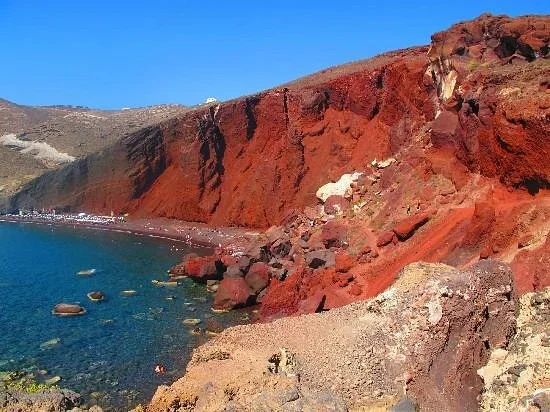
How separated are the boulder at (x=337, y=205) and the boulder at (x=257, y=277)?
7907mm

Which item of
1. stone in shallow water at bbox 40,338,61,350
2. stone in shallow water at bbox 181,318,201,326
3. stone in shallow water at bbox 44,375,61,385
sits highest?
stone in shallow water at bbox 40,338,61,350

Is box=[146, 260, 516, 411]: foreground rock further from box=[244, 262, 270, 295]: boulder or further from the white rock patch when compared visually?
the white rock patch

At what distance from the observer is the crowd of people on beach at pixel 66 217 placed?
72.6 metres

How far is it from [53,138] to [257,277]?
298 feet

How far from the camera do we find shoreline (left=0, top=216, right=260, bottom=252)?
57.8 m

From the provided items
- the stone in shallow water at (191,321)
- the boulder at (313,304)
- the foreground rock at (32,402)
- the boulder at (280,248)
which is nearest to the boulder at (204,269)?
the boulder at (280,248)

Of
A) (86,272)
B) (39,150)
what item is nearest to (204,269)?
(86,272)

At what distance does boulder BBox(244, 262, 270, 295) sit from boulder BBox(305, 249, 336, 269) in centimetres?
305

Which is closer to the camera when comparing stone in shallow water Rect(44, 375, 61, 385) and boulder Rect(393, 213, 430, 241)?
stone in shallow water Rect(44, 375, 61, 385)

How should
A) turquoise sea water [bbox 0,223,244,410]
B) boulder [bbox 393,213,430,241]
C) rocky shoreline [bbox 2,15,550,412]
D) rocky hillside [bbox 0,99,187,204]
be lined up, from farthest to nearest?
rocky hillside [bbox 0,99,187,204], boulder [bbox 393,213,430,241], turquoise sea water [bbox 0,223,244,410], rocky shoreline [bbox 2,15,550,412]

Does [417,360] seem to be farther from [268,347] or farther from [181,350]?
[181,350]

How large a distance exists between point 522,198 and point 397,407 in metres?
15.6

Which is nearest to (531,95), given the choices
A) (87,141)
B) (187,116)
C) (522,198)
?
(522,198)

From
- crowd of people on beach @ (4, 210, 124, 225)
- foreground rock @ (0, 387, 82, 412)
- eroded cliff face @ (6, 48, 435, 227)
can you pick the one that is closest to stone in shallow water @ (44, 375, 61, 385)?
foreground rock @ (0, 387, 82, 412)
